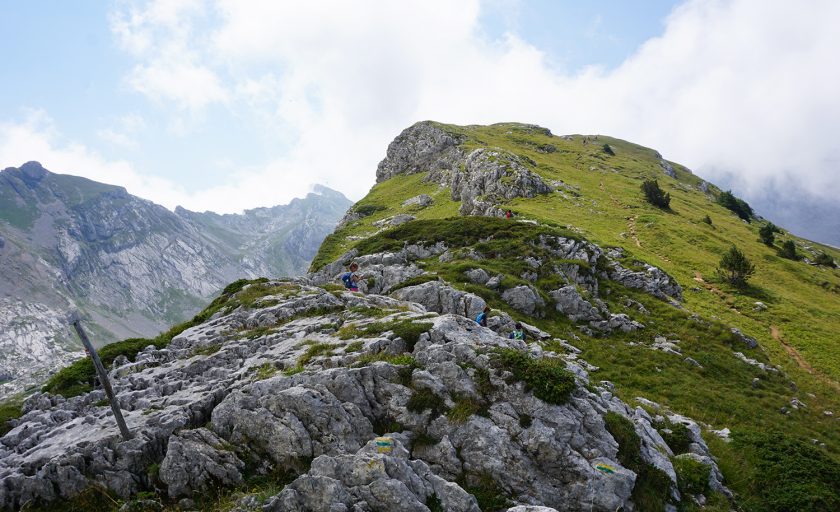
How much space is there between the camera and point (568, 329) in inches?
1249

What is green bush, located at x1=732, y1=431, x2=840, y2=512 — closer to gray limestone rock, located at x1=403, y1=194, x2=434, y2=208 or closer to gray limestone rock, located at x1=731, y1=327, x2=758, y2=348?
gray limestone rock, located at x1=731, y1=327, x2=758, y2=348

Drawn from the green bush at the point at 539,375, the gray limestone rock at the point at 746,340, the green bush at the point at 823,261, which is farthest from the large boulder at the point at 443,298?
the green bush at the point at 823,261

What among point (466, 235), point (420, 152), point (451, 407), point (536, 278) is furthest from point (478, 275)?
point (420, 152)

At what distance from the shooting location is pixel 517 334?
83.4ft

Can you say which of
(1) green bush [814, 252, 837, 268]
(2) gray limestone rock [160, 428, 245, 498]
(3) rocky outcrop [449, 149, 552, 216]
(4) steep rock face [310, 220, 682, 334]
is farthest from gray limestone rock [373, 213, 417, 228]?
(1) green bush [814, 252, 837, 268]

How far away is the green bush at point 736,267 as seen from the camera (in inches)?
1793

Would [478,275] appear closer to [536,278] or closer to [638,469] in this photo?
[536,278]

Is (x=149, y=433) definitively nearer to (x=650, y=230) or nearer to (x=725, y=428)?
(x=725, y=428)

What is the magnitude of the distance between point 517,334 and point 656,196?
228ft

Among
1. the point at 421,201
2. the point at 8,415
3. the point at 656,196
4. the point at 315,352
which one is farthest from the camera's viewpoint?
the point at 421,201

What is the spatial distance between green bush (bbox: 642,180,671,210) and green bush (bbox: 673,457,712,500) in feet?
240

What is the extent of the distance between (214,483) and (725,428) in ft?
77.2

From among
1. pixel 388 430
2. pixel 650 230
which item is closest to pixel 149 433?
pixel 388 430

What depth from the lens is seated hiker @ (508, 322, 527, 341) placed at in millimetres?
25266
